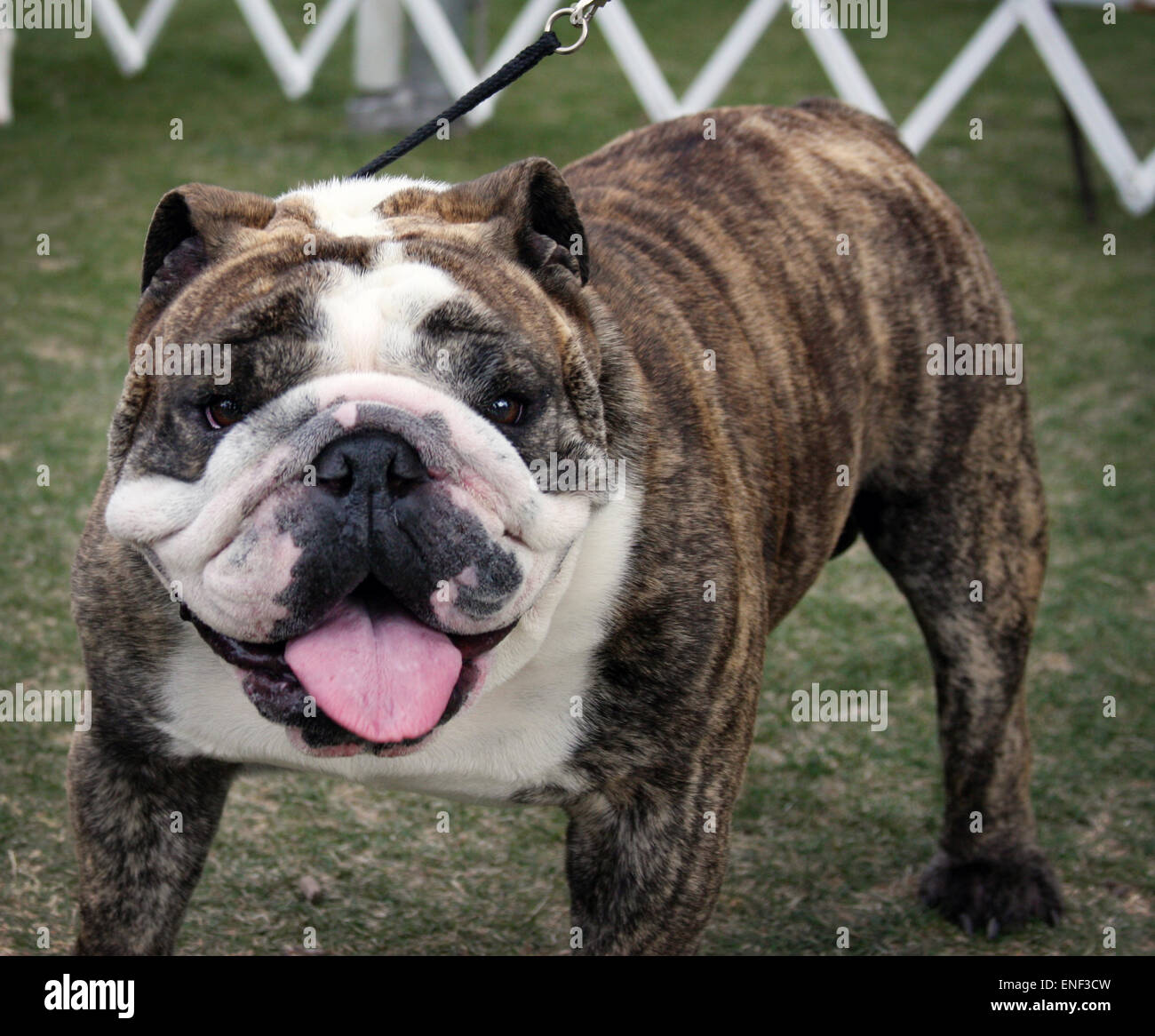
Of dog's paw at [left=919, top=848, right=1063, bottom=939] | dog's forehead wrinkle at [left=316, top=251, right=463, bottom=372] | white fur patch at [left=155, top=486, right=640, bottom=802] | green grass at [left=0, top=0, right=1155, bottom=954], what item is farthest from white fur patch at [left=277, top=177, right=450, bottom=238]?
dog's paw at [left=919, top=848, right=1063, bottom=939]

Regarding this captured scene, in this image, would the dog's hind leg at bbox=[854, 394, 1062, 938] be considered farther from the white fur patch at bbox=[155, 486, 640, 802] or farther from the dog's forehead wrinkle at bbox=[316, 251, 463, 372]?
the dog's forehead wrinkle at bbox=[316, 251, 463, 372]

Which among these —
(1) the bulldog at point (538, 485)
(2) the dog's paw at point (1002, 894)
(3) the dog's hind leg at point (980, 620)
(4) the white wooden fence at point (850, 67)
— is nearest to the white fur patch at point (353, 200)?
(1) the bulldog at point (538, 485)

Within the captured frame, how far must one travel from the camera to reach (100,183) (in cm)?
732

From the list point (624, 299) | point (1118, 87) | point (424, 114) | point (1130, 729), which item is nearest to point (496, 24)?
point (424, 114)

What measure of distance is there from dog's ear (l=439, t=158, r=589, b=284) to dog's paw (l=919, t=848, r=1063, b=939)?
170 cm

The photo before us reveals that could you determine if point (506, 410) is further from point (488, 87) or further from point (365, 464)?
point (488, 87)

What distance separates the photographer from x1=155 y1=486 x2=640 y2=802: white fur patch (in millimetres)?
2207

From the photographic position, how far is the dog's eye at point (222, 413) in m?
1.95

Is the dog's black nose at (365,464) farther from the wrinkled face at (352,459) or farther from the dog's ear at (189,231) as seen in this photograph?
the dog's ear at (189,231)

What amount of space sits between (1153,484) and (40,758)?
362 centimetres

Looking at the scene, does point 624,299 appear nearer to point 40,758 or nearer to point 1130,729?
point 40,758

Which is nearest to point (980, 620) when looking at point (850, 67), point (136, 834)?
point (136, 834)

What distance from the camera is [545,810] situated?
3.57m

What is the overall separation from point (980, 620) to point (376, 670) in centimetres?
160
